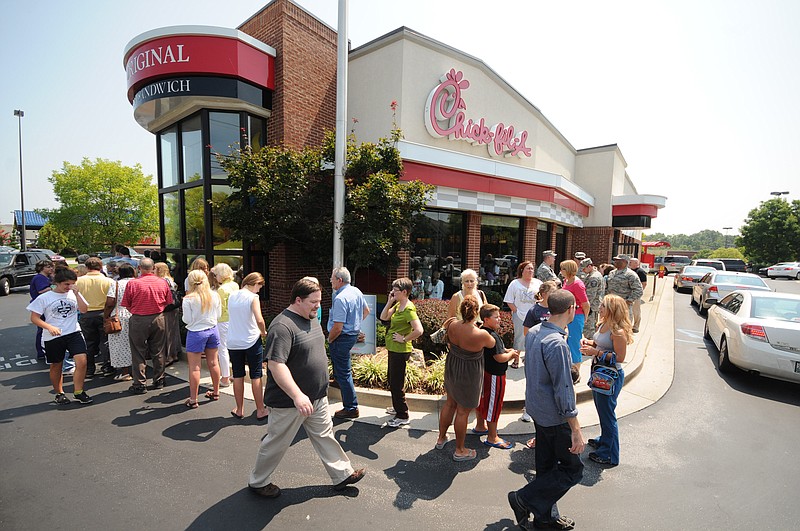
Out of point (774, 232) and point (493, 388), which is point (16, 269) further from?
point (774, 232)

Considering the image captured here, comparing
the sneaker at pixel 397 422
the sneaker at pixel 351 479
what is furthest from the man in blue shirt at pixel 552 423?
the sneaker at pixel 397 422

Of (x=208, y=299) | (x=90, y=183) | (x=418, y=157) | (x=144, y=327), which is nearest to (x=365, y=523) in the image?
(x=208, y=299)

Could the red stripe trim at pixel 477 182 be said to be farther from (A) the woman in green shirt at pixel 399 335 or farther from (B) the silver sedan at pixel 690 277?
(B) the silver sedan at pixel 690 277

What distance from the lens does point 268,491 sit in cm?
→ 306

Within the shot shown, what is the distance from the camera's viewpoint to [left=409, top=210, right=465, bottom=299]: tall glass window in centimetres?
939

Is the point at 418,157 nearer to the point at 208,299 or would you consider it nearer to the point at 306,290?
the point at 208,299

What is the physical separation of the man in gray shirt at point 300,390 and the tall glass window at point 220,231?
19.7 ft

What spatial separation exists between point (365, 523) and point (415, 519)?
1.27 feet

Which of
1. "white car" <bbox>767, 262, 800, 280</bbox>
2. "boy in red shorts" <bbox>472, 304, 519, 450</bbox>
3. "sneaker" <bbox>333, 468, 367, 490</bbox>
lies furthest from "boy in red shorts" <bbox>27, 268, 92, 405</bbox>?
"white car" <bbox>767, 262, 800, 280</bbox>

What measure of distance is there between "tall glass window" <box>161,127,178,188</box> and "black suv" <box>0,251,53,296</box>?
10413mm

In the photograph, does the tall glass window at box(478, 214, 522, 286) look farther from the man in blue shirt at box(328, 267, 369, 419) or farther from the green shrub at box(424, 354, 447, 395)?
the man in blue shirt at box(328, 267, 369, 419)

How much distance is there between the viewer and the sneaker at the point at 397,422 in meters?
4.35

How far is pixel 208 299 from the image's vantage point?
4797mm

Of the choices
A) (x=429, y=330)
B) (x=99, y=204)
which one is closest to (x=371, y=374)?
(x=429, y=330)
